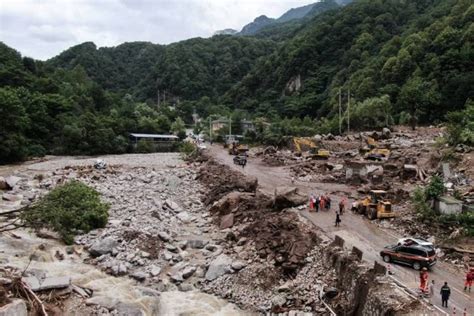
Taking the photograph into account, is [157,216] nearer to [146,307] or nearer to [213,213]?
[213,213]

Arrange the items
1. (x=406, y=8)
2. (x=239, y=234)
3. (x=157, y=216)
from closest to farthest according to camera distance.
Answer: (x=239, y=234)
(x=157, y=216)
(x=406, y=8)

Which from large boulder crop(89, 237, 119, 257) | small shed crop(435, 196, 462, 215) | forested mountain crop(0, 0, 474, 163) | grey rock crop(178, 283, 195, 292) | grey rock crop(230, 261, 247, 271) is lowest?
grey rock crop(178, 283, 195, 292)

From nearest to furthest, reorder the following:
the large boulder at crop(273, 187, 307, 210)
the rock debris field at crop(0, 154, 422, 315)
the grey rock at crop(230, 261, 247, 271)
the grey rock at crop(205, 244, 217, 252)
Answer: the rock debris field at crop(0, 154, 422, 315) → the grey rock at crop(230, 261, 247, 271) → the grey rock at crop(205, 244, 217, 252) → the large boulder at crop(273, 187, 307, 210)

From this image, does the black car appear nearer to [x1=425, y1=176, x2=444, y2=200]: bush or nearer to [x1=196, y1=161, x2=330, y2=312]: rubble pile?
[x1=196, y1=161, x2=330, y2=312]: rubble pile

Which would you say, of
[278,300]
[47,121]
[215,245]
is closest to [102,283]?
[215,245]

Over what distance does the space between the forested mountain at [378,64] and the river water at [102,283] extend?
2322 inches

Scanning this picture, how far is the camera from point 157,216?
32.2 metres

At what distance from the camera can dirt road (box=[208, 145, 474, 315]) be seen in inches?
651

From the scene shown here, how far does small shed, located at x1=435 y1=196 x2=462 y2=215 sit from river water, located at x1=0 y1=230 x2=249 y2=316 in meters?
13.1

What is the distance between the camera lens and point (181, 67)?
17300 cm

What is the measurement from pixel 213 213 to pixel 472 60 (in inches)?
2569

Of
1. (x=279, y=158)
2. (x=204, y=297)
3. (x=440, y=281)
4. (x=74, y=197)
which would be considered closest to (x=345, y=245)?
(x=440, y=281)

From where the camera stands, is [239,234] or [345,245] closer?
[345,245]

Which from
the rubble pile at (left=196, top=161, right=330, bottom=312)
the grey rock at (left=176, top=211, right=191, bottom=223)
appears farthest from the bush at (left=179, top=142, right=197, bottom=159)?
the rubble pile at (left=196, top=161, right=330, bottom=312)
